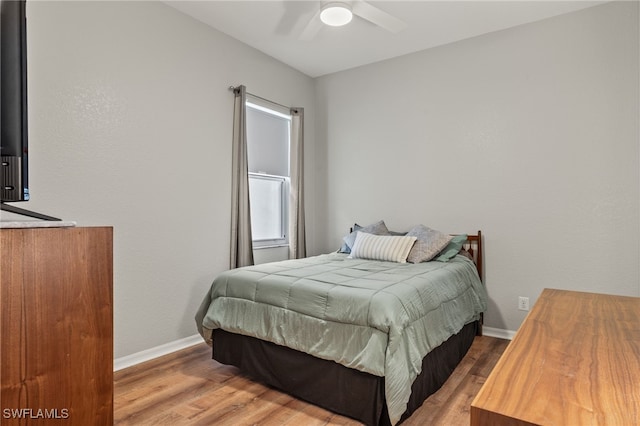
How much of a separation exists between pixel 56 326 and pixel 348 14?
240cm

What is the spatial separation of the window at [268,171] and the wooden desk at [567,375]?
2.92 m

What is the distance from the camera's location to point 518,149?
10.6 ft

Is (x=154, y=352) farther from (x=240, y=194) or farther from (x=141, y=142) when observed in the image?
(x=141, y=142)

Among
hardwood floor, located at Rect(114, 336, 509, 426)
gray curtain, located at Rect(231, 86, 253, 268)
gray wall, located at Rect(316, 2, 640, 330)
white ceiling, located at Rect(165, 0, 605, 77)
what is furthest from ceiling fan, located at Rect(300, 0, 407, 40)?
hardwood floor, located at Rect(114, 336, 509, 426)

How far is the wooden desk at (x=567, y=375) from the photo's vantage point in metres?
0.65

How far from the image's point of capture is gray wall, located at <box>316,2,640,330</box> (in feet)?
9.36

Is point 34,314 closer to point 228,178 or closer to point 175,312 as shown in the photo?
point 175,312

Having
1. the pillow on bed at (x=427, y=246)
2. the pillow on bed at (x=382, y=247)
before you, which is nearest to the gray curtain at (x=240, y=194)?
the pillow on bed at (x=382, y=247)

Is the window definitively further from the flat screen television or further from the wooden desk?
the wooden desk

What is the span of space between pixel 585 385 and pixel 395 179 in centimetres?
320

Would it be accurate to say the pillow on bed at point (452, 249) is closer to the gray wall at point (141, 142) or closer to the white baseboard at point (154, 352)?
the gray wall at point (141, 142)

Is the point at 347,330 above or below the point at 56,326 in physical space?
below

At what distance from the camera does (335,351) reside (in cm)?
196

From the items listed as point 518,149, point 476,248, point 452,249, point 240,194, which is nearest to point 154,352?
point 240,194
